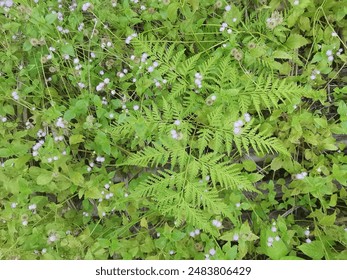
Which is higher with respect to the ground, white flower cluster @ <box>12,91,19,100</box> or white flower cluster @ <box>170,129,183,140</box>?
white flower cluster @ <box>170,129,183,140</box>

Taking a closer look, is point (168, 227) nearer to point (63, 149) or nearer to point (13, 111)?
point (63, 149)

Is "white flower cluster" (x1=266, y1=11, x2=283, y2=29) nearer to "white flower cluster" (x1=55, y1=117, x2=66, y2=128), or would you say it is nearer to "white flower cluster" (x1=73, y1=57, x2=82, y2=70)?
"white flower cluster" (x1=73, y1=57, x2=82, y2=70)

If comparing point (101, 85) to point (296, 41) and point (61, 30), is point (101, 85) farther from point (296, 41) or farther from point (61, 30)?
point (296, 41)

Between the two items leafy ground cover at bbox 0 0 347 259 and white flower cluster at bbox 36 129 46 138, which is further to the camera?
white flower cluster at bbox 36 129 46 138

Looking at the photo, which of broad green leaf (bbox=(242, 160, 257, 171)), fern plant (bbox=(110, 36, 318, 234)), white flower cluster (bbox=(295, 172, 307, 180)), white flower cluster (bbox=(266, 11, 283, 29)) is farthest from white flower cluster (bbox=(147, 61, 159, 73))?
white flower cluster (bbox=(295, 172, 307, 180))

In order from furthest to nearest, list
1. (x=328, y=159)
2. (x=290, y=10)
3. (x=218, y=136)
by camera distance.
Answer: (x=328, y=159), (x=290, y=10), (x=218, y=136)
